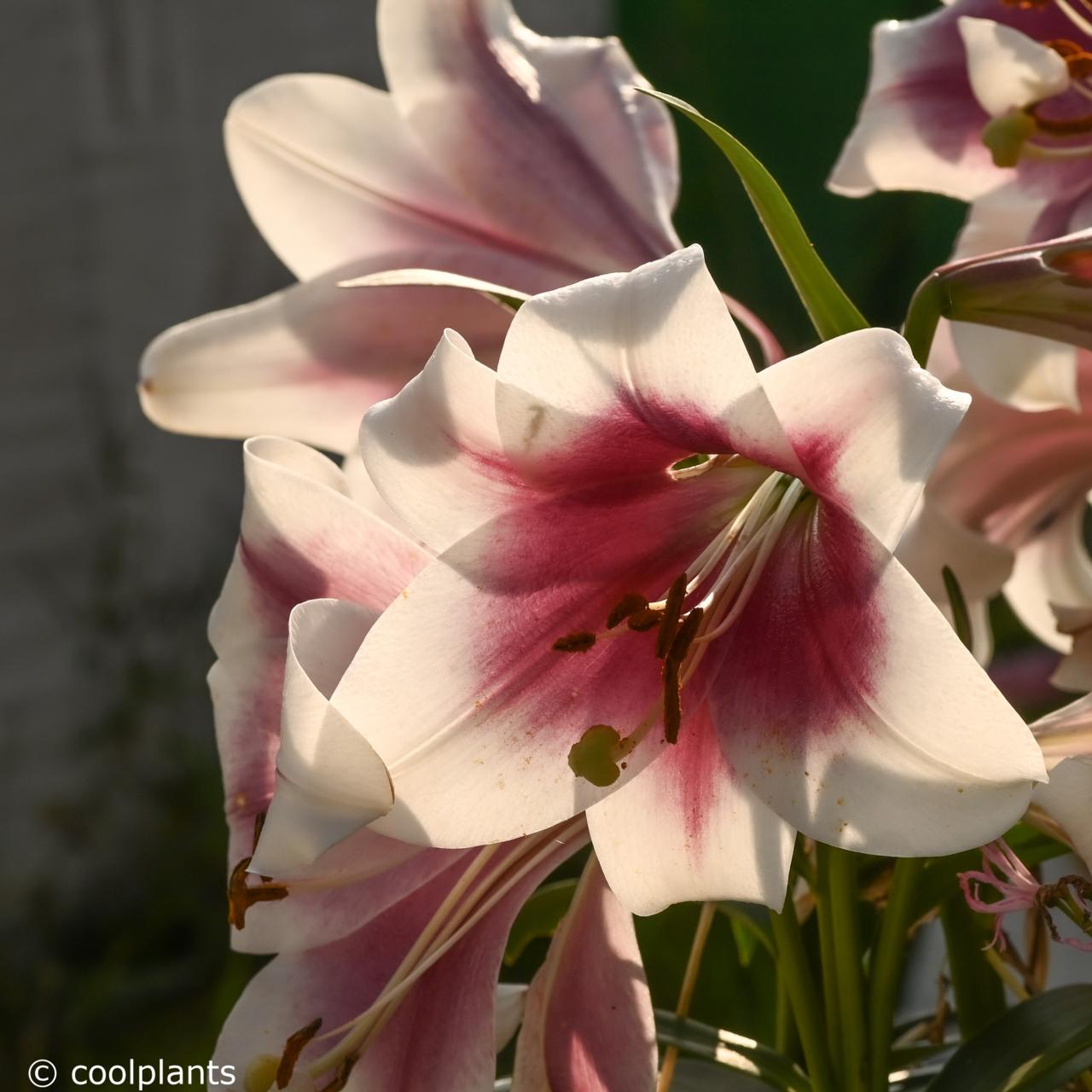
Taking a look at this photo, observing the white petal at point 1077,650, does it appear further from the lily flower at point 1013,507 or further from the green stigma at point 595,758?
the green stigma at point 595,758

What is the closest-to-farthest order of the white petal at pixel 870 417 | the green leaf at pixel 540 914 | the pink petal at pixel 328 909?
the white petal at pixel 870 417 < the pink petal at pixel 328 909 < the green leaf at pixel 540 914

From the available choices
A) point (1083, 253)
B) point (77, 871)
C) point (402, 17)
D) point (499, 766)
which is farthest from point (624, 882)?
point (77, 871)

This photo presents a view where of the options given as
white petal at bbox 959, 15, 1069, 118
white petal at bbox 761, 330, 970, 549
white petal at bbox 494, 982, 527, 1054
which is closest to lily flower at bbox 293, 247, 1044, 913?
white petal at bbox 761, 330, 970, 549

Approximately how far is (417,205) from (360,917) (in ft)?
0.87

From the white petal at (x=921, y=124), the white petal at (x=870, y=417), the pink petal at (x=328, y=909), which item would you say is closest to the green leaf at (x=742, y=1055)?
the pink petal at (x=328, y=909)

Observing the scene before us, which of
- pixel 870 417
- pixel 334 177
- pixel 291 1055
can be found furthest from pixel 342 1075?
pixel 334 177

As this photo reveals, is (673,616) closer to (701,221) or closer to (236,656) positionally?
(236,656)

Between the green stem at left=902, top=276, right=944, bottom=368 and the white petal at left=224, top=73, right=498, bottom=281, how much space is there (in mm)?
191

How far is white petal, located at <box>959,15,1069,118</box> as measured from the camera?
0.48 m

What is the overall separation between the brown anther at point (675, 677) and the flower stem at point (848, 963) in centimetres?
10

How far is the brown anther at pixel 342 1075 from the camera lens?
365mm

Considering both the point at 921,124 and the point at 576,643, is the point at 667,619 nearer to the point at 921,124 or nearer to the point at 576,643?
the point at 576,643

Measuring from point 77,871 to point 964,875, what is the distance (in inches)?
75.4

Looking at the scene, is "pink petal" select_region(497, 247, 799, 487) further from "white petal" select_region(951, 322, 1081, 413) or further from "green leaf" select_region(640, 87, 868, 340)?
"white petal" select_region(951, 322, 1081, 413)
